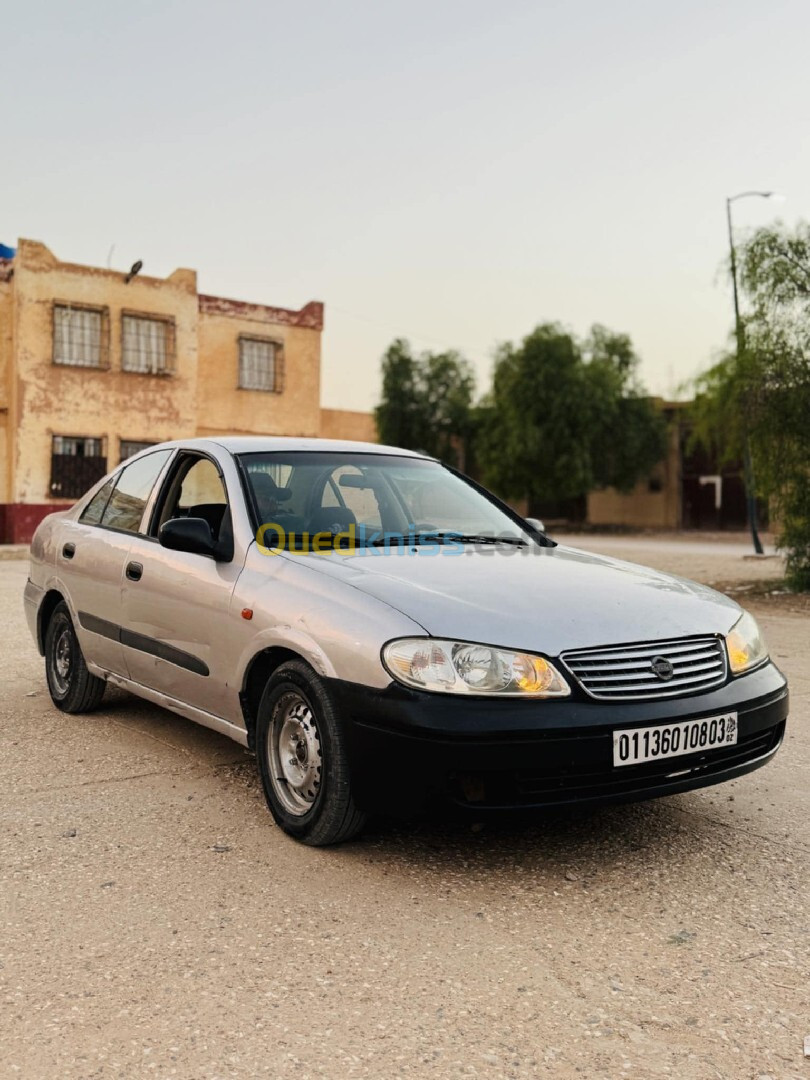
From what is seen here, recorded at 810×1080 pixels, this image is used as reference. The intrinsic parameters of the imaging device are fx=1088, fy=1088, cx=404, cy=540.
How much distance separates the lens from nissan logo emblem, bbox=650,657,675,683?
3.79 m

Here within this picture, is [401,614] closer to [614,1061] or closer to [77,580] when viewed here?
[614,1061]

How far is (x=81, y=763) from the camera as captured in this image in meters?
5.26

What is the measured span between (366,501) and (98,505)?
189 centimetres

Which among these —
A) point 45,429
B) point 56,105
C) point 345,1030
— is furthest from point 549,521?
point 345,1030

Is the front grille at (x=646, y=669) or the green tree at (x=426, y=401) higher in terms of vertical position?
the green tree at (x=426, y=401)

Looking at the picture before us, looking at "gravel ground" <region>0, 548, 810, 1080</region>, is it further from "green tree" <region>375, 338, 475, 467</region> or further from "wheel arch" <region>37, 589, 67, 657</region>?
"green tree" <region>375, 338, 475, 467</region>

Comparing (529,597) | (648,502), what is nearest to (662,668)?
(529,597)

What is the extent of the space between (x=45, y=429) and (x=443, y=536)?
2401 cm

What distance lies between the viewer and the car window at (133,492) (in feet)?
18.6

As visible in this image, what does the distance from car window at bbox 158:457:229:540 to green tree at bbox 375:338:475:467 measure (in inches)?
1635

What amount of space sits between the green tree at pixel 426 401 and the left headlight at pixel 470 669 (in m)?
43.6

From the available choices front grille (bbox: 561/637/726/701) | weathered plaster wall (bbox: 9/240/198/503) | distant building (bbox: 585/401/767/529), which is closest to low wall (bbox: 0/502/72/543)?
weathered plaster wall (bbox: 9/240/198/503)

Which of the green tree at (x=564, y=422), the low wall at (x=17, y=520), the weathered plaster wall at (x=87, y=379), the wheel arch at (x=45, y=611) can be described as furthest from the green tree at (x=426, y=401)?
the wheel arch at (x=45, y=611)

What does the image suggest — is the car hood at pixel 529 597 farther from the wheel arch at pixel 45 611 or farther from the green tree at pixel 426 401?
the green tree at pixel 426 401
